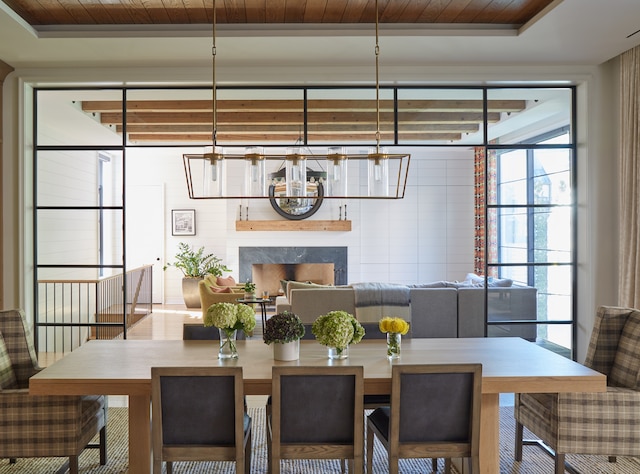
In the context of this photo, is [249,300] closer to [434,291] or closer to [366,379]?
[434,291]

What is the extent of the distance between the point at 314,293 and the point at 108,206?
2.17 m

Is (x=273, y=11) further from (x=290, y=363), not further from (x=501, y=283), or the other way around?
(x=501, y=283)

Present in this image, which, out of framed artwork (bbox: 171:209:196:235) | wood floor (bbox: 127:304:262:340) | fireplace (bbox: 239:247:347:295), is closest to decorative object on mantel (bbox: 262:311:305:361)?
wood floor (bbox: 127:304:262:340)

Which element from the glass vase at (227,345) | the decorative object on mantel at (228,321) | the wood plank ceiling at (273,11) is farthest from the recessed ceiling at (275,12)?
the glass vase at (227,345)

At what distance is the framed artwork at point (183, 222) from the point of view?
9.98 meters

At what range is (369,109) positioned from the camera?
4.74 m

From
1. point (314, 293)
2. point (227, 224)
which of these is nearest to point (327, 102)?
point (314, 293)

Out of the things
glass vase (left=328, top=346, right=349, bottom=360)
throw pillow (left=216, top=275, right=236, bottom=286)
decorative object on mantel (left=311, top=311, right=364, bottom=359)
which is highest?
decorative object on mantel (left=311, top=311, right=364, bottom=359)

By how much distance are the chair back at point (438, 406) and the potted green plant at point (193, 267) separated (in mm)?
7032

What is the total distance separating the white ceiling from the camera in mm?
3781

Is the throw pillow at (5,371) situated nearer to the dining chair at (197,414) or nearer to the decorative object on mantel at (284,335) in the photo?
the dining chair at (197,414)

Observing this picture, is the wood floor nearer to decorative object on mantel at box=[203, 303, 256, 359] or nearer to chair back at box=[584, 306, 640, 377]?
decorative object on mantel at box=[203, 303, 256, 359]

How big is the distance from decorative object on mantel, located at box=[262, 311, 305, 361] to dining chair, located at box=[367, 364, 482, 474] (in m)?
0.61

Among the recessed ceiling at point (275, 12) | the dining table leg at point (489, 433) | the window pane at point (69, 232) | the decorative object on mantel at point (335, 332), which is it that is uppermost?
the recessed ceiling at point (275, 12)
